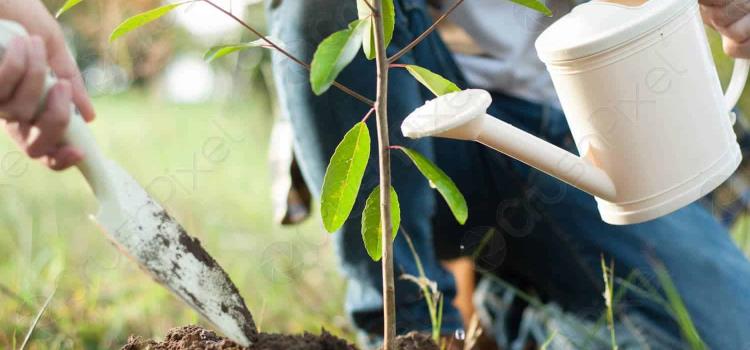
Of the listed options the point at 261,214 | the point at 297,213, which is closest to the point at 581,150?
the point at 297,213

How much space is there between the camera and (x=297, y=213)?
162cm

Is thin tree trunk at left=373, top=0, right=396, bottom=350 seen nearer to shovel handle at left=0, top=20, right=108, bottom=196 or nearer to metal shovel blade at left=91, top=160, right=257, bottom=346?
metal shovel blade at left=91, top=160, right=257, bottom=346

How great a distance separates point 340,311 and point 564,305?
0.56 m

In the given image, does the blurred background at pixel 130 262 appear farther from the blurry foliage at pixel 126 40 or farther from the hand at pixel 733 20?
the hand at pixel 733 20

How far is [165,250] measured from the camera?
2.54ft

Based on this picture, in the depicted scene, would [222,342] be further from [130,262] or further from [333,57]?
[130,262]

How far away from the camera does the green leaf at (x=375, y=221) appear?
33.0 inches

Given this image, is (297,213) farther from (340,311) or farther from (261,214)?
(261,214)

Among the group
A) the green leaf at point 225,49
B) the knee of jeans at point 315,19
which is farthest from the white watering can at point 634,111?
the knee of jeans at point 315,19

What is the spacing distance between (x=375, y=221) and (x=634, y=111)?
0.95 ft

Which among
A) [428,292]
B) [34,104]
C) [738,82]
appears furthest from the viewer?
[428,292]

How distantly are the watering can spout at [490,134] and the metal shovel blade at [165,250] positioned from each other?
23 cm

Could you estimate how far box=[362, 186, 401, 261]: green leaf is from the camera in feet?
2.75

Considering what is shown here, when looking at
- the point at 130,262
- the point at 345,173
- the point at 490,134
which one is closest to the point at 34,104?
the point at 345,173
